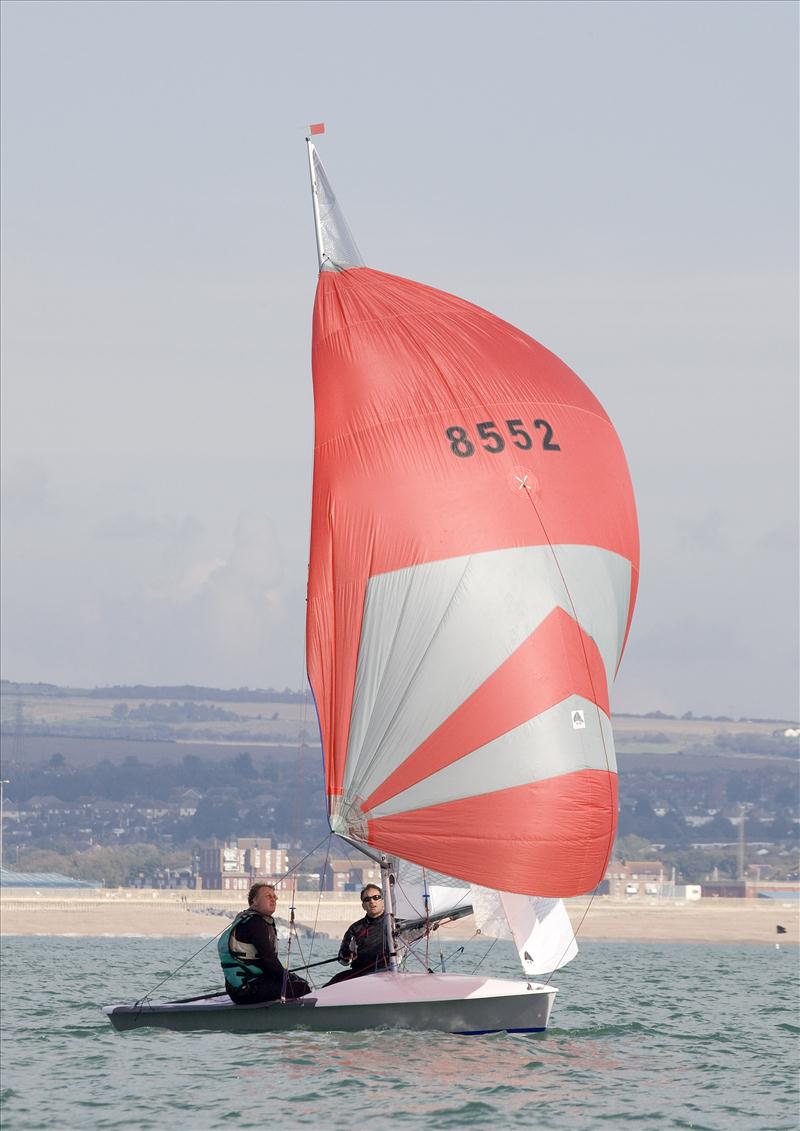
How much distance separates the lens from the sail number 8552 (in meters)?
24.1

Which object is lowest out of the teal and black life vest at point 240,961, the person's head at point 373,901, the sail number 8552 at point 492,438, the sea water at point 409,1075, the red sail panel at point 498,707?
the sea water at point 409,1075

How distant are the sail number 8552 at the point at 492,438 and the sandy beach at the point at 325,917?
6292cm

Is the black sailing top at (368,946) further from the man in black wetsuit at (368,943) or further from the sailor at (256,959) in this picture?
the sailor at (256,959)

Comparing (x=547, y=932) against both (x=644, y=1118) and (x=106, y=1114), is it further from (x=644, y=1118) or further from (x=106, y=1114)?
(x=106, y=1114)

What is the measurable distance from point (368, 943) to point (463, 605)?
4.09 meters

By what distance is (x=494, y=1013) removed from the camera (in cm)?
2262

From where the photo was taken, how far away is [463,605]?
2364cm

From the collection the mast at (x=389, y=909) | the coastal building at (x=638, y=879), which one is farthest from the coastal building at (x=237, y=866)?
the mast at (x=389, y=909)

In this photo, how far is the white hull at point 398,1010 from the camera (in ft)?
73.8

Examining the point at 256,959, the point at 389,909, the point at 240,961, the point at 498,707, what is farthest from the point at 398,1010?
the point at 498,707

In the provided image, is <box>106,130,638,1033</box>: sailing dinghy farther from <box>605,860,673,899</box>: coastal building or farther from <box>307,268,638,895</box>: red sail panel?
<box>605,860,673,899</box>: coastal building

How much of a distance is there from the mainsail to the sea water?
225cm

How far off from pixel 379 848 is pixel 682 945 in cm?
6109

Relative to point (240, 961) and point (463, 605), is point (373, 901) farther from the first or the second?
point (463, 605)
